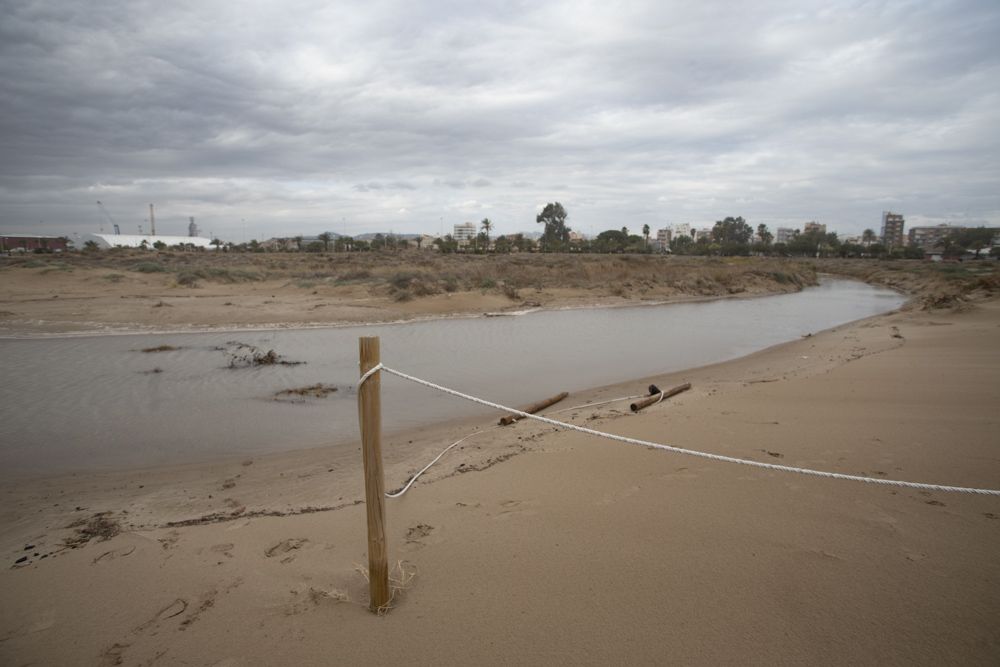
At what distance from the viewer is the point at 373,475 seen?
264 cm

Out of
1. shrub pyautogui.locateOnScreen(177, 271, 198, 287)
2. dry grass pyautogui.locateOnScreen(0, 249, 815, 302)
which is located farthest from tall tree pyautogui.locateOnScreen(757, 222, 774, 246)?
shrub pyautogui.locateOnScreen(177, 271, 198, 287)

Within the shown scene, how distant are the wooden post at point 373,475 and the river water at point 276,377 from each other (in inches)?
143

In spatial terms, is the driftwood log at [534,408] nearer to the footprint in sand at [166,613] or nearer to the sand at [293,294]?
the footprint in sand at [166,613]

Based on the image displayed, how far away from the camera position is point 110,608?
2.81 m

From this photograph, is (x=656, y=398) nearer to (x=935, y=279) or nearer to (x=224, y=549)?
(x=224, y=549)

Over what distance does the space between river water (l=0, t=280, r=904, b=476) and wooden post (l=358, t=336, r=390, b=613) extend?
3.64 meters

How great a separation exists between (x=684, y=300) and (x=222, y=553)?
27.2 metres

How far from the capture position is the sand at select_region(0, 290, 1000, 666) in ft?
7.98

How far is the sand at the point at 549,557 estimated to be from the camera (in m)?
2.43

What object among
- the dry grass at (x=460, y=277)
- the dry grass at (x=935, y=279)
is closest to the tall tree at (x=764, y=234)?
the dry grass at (x=935, y=279)

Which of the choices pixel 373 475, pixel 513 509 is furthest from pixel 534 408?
pixel 373 475

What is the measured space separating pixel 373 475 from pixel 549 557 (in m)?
1.26

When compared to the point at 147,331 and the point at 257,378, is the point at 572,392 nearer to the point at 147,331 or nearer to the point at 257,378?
the point at 257,378

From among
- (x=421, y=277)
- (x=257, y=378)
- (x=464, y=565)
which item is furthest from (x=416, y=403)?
(x=421, y=277)
